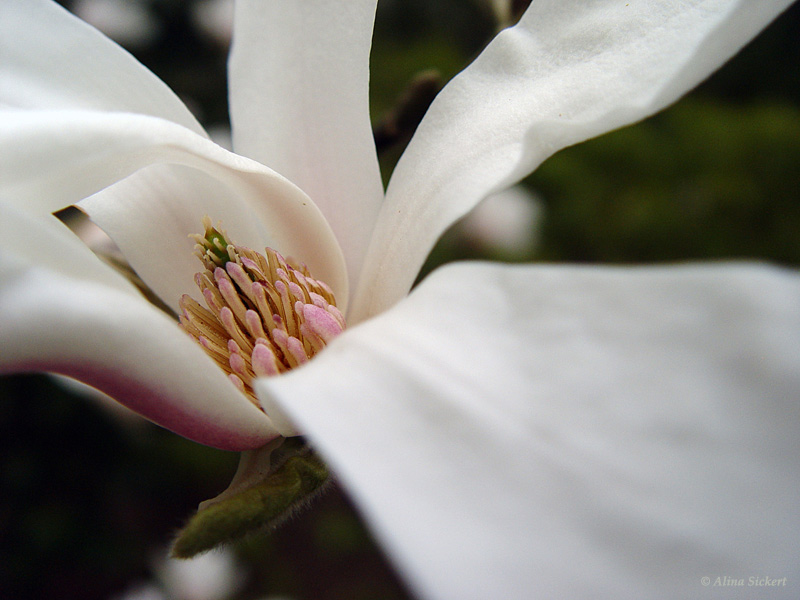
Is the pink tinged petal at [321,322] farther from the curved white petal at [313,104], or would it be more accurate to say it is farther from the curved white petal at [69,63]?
the curved white petal at [69,63]

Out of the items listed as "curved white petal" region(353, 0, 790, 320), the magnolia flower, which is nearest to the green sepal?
the magnolia flower

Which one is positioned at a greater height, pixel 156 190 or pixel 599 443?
pixel 156 190

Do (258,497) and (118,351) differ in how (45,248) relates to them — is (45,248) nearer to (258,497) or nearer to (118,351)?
(118,351)

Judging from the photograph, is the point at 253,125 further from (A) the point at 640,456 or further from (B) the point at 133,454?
(B) the point at 133,454

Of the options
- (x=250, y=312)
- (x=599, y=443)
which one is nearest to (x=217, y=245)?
(x=250, y=312)

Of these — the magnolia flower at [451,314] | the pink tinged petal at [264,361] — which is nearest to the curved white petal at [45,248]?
the magnolia flower at [451,314]

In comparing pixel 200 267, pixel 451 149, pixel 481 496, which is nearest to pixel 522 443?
pixel 481 496
